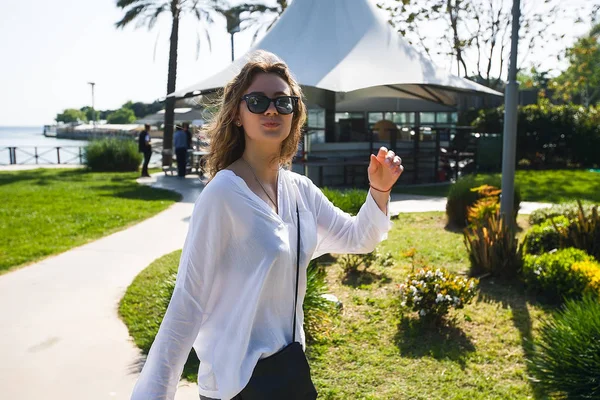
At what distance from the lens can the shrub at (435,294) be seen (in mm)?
5000

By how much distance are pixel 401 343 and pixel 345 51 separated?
11194mm

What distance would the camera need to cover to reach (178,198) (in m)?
14.0

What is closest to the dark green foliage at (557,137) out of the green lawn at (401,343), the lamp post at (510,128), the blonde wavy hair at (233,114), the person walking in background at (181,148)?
the person walking in background at (181,148)

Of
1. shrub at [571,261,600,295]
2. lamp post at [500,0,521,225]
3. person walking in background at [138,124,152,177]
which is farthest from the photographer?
person walking in background at [138,124,152,177]

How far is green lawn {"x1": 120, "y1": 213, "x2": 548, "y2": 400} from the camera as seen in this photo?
402 centimetres

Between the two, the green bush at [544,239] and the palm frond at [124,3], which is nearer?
the green bush at [544,239]

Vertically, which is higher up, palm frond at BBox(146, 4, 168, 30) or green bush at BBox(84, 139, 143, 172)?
palm frond at BBox(146, 4, 168, 30)

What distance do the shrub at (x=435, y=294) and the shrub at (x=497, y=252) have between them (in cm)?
139

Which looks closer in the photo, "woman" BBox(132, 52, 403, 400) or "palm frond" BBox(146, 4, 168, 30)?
"woman" BBox(132, 52, 403, 400)

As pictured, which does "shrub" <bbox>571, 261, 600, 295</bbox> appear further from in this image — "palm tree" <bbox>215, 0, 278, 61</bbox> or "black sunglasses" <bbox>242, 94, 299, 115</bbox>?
"palm tree" <bbox>215, 0, 278, 61</bbox>

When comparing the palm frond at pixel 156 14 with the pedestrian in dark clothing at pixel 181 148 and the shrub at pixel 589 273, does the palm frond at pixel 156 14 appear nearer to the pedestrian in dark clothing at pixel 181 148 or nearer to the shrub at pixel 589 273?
the pedestrian in dark clothing at pixel 181 148

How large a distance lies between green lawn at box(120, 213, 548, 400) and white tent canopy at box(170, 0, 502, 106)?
7974 millimetres

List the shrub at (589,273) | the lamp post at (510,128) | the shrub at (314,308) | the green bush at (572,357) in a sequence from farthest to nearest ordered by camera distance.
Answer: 1. the lamp post at (510,128)
2. the shrub at (589,273)
3. the shrub at (314,308)
4. the green bush at (572,357)

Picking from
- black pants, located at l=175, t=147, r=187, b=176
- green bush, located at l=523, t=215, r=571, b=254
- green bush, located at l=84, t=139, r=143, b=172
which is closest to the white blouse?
green bush, located at l=523, t=215, r=571, b=254
